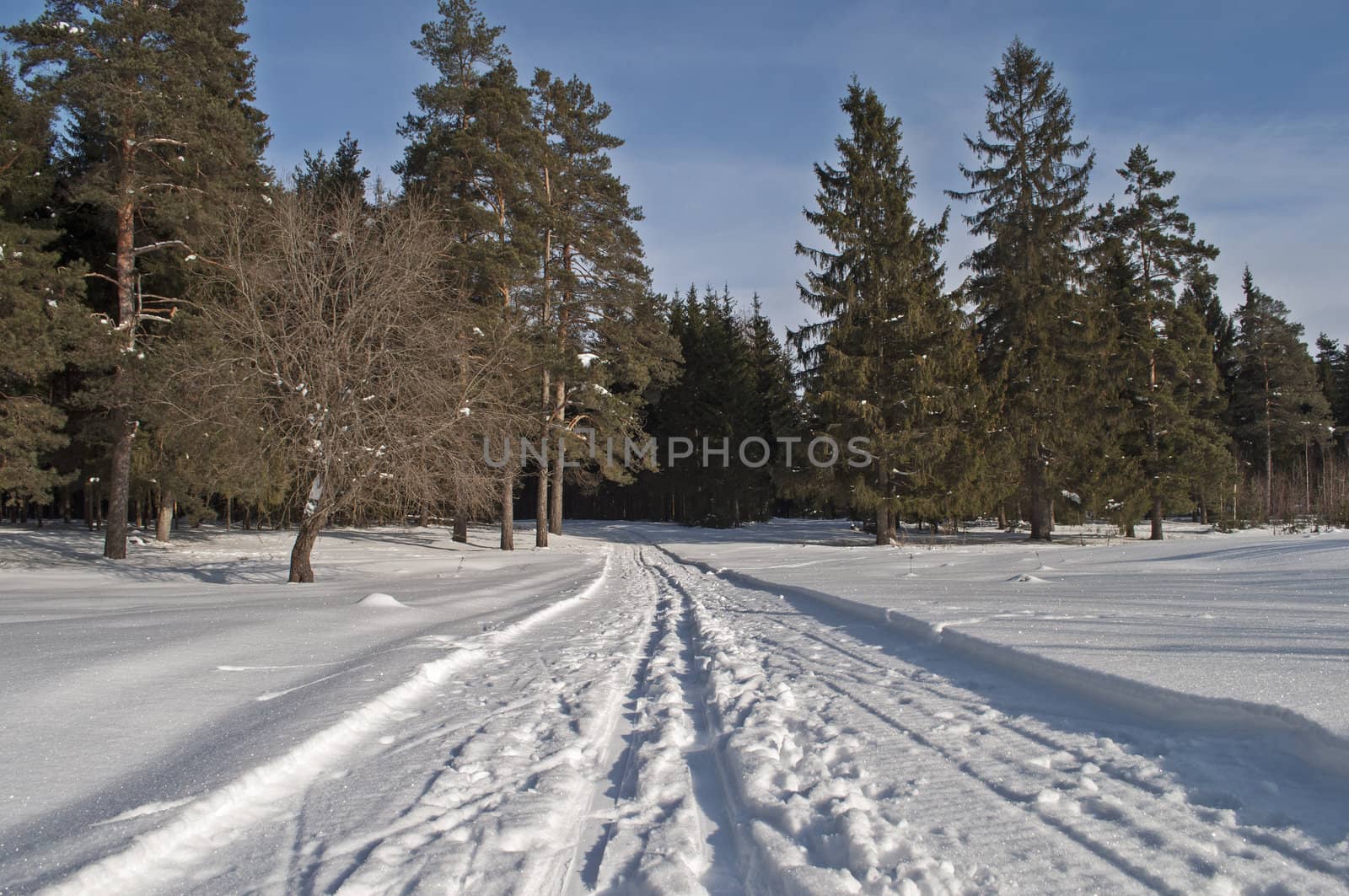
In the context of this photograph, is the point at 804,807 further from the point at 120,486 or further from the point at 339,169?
the point at 339,169

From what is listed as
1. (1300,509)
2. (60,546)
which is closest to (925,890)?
(60,546)

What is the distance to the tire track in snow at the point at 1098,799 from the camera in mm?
2373

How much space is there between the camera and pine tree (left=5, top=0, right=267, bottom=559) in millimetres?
15984

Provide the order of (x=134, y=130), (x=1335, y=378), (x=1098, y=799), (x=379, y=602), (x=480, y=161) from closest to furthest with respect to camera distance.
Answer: (x=1098, y=799) → (x=379, y=602) → (x=134, y=130) → (x=480, y=161) → (x=1335, y=378)

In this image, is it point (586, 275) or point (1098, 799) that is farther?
point (586, 275)

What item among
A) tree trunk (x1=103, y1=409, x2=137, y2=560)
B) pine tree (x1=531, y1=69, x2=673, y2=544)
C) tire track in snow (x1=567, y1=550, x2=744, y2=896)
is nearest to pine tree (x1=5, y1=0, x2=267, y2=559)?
tree trunk (x1=103, y1=409, x2=137, y2=560)

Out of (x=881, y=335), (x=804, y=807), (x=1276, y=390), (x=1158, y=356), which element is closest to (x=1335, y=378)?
(x=1276, y=390)

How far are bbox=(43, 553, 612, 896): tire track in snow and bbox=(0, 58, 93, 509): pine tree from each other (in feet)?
52.6

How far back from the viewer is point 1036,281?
2778 centimetres

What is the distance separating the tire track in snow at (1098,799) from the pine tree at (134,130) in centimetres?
1860

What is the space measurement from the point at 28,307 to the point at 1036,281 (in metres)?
30.4

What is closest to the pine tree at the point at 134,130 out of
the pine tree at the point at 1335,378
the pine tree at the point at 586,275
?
the pine tree at the point at 586,275

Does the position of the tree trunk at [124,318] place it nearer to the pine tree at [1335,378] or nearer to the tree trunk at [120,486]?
the tree trunk at [120,486]

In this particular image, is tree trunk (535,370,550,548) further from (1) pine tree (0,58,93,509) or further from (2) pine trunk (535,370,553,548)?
(1) pine tree (0,58,93,509)
